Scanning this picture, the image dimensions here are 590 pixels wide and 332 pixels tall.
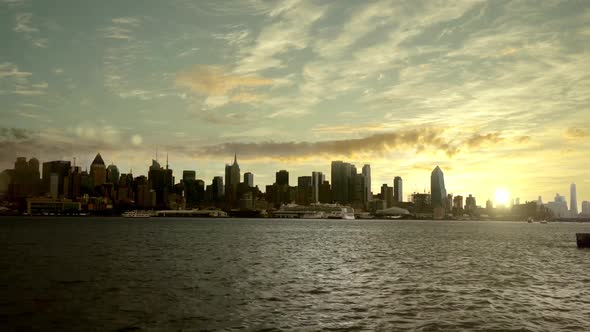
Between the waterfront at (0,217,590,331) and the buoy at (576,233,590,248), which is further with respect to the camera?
the buoy at (576,233,590,248)

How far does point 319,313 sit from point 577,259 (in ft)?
249

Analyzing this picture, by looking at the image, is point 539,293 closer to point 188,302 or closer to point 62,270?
point 188,302

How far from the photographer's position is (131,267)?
75188mm

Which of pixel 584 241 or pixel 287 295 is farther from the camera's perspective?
pixel 584 241

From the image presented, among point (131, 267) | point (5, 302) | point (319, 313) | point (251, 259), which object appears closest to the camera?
point (319, 313)

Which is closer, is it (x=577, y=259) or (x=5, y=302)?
(x=5, y=302)

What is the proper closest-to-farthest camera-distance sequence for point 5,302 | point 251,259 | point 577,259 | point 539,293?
1. point 5,302
2. point 539,293
3. point 251,259
4. point 577,259

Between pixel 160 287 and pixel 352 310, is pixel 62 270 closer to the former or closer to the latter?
pixel 160 287

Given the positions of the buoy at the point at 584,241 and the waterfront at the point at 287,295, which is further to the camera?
the buoy at the point at 584,241

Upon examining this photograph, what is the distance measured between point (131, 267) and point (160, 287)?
71.2ft

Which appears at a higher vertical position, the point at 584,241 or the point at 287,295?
the point at 287,295

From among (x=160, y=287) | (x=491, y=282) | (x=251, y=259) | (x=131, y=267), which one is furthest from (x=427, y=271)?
(x=131, y=267)

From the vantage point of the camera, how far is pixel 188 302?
4666 cm

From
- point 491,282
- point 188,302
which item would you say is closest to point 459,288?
point 491,282
